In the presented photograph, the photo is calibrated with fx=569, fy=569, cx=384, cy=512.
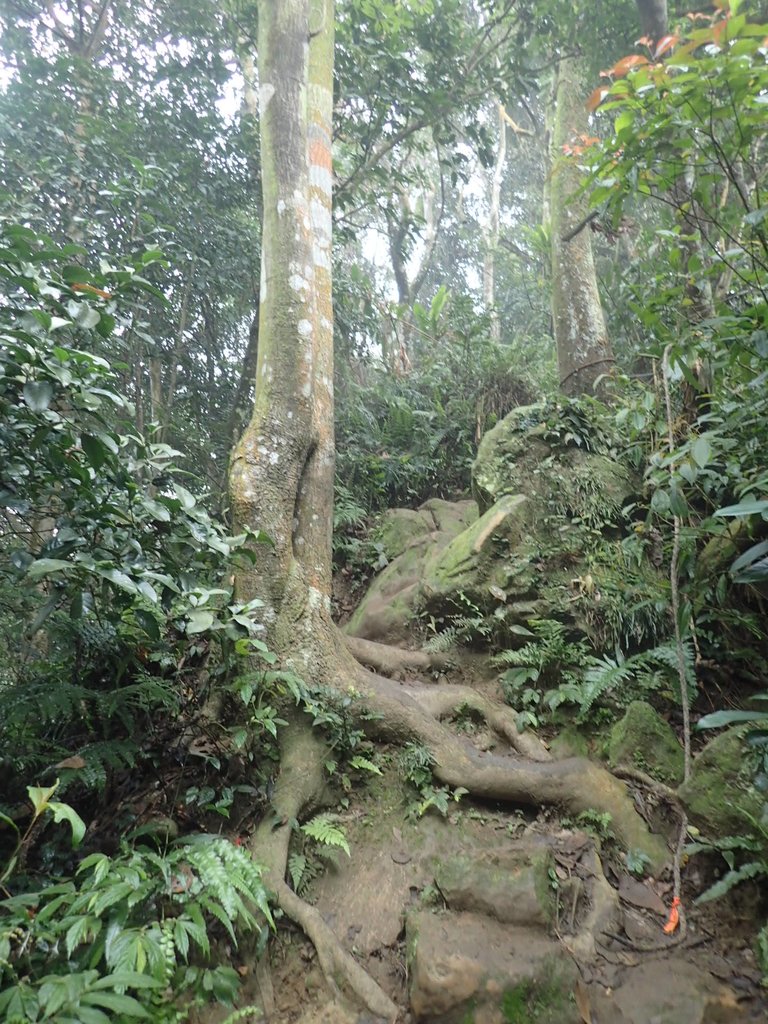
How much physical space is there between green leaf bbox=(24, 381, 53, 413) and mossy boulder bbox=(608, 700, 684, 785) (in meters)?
3.58

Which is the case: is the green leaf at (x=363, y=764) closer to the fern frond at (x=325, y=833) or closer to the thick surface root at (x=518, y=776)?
the thick surface root at (x=518, y=776)

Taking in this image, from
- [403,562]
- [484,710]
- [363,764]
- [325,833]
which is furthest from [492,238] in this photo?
[325,833]

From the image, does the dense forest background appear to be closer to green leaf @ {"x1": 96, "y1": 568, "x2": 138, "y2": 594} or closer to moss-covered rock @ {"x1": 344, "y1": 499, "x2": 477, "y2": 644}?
green leaf @ {"x1": 96, "y1": 568, "x2": 138, "y2": 594}

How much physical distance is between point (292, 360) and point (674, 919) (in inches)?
148

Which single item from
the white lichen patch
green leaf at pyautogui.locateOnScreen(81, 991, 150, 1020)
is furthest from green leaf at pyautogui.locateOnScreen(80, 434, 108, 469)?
the white lichen patch

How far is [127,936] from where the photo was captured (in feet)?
6.33

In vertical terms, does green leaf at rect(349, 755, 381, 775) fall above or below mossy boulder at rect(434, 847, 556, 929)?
above

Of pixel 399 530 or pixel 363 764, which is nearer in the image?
pixel 363 764

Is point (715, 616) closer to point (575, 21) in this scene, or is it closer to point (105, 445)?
point (105, 445)

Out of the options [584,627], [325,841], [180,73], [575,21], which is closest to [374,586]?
[584,627]

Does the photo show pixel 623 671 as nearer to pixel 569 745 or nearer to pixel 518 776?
pixel 569 745

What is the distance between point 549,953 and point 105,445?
2775mm

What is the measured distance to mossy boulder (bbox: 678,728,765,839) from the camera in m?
2.66

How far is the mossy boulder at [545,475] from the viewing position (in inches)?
195
